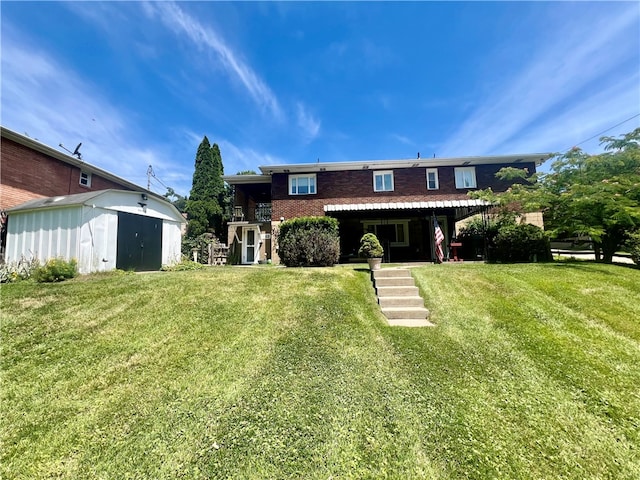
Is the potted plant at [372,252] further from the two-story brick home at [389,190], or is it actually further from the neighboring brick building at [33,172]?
the neighboring brick building at [33,172]

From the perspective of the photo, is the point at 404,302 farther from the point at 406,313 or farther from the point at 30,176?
the point at 30,176

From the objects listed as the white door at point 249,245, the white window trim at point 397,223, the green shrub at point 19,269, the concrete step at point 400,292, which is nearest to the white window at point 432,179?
the white window trim at point 397,223

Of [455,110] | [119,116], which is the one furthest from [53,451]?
[455,110]

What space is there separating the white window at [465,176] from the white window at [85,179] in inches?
902

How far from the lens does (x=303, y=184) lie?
17641 millimetres

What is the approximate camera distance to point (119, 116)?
1498cm

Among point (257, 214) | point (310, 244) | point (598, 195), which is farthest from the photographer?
point (257, 214)

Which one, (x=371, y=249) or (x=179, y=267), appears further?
(x=179, y=267)

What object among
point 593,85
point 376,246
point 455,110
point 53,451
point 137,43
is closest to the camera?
point 53,451

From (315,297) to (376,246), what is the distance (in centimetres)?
335

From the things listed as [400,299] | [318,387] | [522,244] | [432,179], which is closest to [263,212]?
[432,179]

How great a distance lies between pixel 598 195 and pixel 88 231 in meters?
19.3

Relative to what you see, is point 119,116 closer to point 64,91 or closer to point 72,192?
point 64,91

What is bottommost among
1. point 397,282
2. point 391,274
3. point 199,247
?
point 397,282
